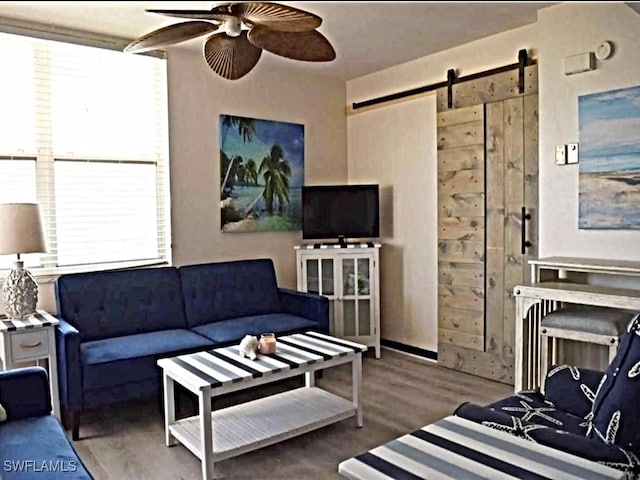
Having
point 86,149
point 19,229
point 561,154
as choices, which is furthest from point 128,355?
point 561,154

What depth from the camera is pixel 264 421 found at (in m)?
2.92

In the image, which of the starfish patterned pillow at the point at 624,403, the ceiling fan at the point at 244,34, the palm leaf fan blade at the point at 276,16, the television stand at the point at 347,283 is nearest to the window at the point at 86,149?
the television stand at the point at 347,283

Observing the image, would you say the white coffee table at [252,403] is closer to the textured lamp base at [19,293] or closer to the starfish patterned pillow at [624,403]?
the textured lamp base at [19,293]

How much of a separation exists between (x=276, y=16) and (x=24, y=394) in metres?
1.95

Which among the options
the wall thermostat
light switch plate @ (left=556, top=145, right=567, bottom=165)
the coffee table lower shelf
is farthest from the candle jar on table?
the wall thermostat

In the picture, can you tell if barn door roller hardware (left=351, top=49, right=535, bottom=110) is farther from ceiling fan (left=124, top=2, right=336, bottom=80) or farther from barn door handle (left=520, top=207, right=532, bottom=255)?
ceiling fan (left=124, top=2, right=336, bottom=80)

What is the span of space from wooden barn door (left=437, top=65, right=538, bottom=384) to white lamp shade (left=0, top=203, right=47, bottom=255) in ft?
9.69

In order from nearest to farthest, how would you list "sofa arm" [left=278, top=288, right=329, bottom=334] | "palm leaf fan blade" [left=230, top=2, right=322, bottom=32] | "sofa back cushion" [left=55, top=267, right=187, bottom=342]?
"palm leaf fan blade" [left=230, top=2, right=322, bottom=32] → "sofa back cushion" [left=55, top=267, right=187, bottom=342] → "sofa arm" [left=278, top=288, right=329, bottom=334]

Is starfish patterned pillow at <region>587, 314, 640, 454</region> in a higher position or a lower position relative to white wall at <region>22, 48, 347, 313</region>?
lower

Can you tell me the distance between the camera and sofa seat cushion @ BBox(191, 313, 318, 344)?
140 inches

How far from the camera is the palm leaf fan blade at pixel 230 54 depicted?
2.72 metres

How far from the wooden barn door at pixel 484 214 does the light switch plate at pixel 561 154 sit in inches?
11.2

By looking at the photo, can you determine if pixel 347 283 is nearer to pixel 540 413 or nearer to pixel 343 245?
pixel 343 245

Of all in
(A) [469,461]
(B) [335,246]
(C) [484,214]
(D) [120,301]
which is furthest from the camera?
(B) [335,246]
